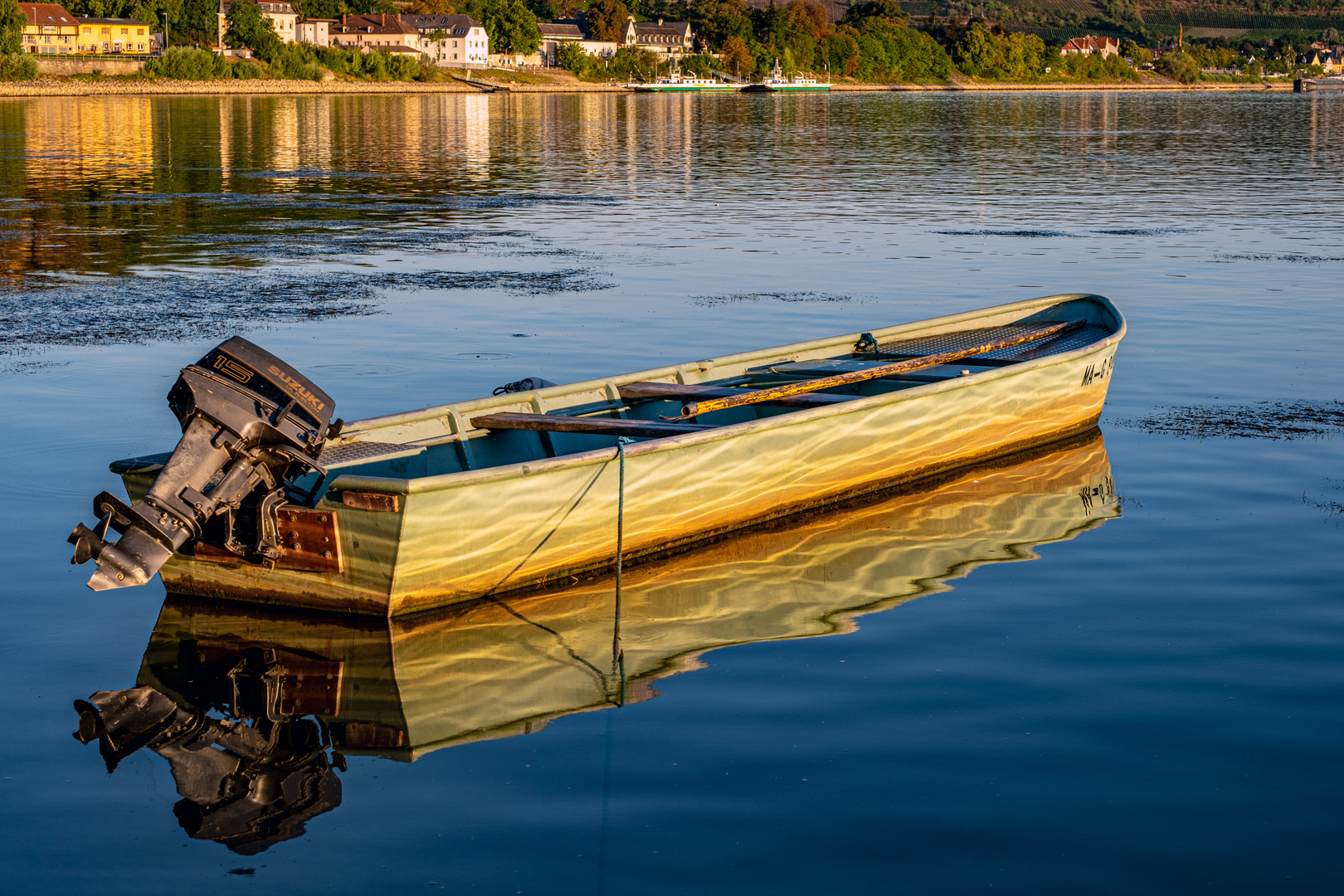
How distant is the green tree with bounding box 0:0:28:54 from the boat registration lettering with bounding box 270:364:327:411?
124961 mm

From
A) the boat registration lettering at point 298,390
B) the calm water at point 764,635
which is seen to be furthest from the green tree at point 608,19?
the boat registration lettering at point 298,390

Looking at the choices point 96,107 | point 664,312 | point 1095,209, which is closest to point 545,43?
point 96,107

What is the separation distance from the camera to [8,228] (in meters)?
26.1

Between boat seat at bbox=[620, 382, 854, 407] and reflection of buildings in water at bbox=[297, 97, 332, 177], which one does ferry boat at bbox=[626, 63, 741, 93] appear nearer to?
reflection of buildings in water at bbox=[297, 97, 332, 177]

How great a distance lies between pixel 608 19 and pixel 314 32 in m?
42.1

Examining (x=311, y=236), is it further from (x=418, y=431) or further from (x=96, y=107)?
(x=96, y=107)

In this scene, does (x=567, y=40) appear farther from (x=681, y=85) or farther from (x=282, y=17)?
(x=282, y=17)

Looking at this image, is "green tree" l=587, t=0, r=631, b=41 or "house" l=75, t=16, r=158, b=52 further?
"green tree" l=587, t=0, r=631, b=41

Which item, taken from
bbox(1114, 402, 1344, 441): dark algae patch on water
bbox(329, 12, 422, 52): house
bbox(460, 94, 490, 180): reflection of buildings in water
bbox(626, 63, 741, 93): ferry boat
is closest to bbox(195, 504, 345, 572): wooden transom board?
bbox(1114, 402, 1344, 441): dark algae patch on water

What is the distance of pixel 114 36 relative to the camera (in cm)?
14750

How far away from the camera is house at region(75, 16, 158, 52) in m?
145

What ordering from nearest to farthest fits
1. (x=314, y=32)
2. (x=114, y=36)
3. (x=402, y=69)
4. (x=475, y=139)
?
(x=475, y=139), (x=114, y=36), (x=402, y=69), (x=314, y=32)

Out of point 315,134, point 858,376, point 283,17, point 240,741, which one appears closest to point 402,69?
point 283,17

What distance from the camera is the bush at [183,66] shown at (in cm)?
12394
